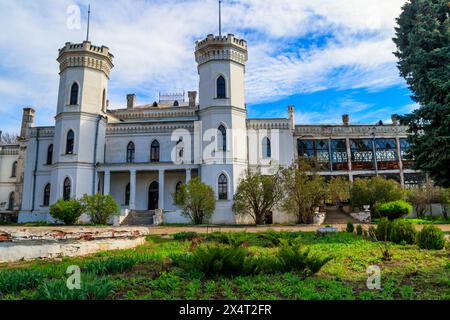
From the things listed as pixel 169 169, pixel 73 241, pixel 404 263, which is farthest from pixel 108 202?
pixel 404 263

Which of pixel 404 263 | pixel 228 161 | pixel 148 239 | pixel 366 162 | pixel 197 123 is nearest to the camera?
pixel 404 263

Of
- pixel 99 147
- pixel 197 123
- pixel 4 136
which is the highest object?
pixel 4 136

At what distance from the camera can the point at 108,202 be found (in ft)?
75.4

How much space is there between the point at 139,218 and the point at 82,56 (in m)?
14.7

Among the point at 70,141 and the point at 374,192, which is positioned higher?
the point at 70,141

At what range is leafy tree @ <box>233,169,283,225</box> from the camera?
75.0 ft

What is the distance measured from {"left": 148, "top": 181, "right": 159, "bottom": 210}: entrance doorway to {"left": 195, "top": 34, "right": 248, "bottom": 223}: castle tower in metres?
5.30

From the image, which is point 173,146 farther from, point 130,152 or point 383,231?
point 383,231

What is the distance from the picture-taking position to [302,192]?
2241cm

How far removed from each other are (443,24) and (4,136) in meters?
57.5

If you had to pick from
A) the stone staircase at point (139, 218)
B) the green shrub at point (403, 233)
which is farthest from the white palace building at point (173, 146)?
the green shrub at point (403, 233)

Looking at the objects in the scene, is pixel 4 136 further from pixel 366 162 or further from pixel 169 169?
pixel 366 162

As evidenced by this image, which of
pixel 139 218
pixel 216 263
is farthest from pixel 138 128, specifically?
pixel 216 263

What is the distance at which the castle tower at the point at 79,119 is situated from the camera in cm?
2714
